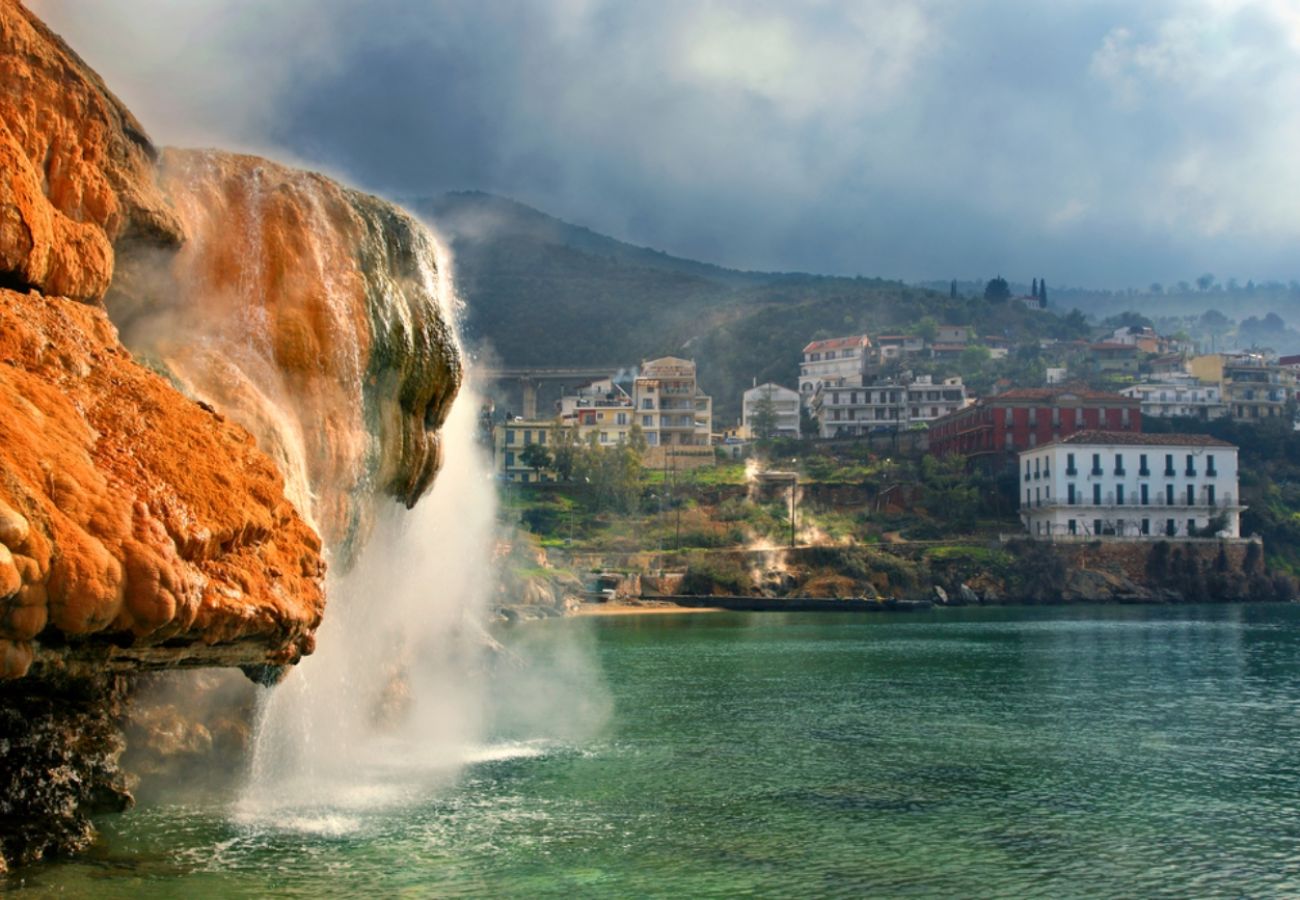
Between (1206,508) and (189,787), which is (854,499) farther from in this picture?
(189,787)

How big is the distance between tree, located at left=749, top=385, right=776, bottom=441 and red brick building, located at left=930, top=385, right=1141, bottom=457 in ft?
107

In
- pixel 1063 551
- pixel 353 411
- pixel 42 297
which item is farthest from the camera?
pixel 1063 551

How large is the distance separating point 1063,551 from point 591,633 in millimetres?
57794

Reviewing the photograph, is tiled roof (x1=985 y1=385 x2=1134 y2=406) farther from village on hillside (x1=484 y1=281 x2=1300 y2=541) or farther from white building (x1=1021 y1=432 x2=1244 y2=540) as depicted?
white building (x1=1021 y1=432 x2=1244 y2=540)

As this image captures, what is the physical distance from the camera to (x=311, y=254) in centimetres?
2539

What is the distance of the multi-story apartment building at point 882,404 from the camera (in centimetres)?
17612

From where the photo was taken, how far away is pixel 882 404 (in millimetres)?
177250

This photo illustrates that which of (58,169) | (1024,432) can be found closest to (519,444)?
(1024,432)

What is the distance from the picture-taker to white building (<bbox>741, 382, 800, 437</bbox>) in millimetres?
183625

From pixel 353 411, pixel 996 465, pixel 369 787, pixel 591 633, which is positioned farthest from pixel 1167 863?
pixel 996 465

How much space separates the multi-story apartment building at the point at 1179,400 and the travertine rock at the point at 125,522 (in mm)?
153087

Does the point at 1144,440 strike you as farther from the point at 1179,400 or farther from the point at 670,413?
the point at 670,413

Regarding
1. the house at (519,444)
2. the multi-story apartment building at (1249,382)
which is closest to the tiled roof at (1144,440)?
the multi-story apartment building at (1249,382)

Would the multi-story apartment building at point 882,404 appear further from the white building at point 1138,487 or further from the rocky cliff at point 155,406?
the rocky cliff at point 155,406
